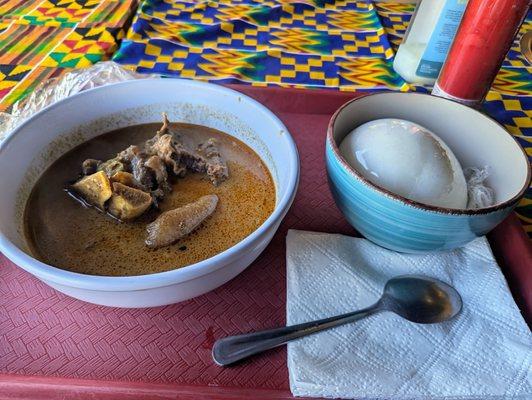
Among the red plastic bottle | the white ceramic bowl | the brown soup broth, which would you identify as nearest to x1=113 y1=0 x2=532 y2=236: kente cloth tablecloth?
the red plastic bottle

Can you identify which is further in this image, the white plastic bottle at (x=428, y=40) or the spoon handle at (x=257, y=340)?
the white plastic bottle at (x=428, y=40)

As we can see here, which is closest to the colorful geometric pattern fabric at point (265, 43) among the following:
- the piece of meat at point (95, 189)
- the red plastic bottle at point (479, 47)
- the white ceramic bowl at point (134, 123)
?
the red plastic bottle at point (479, 47)

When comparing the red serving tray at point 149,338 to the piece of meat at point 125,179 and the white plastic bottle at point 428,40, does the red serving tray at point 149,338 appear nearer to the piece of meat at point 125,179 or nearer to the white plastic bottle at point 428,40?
the piece of meat at point 125,179

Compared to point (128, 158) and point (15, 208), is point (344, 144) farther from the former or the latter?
point (15, 208)

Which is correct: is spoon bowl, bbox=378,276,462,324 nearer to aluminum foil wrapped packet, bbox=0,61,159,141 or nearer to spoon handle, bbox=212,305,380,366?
spoon handle, bbox=212,305,380,366

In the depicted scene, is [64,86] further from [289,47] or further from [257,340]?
[257,340]

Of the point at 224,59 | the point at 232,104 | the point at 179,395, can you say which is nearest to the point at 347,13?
the point at 224,59
